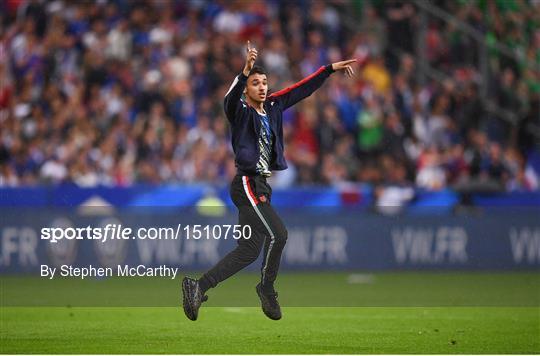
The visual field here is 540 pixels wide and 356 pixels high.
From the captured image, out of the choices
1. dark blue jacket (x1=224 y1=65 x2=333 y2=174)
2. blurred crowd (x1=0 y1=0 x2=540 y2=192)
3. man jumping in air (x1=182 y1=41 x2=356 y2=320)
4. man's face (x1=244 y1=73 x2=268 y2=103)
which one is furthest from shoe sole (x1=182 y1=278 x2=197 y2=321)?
blurred crowd (x1=0 y1=0 x2=540 y2=192)

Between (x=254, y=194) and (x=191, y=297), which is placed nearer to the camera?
(x=191, y=297)

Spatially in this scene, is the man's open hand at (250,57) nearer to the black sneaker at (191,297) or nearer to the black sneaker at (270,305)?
the black sneaker at (191,297)

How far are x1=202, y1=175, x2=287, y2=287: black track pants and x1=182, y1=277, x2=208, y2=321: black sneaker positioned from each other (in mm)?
139

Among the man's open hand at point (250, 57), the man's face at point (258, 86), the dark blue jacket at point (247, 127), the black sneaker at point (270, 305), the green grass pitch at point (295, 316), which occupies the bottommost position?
the green grass pitch at point (295, 316)

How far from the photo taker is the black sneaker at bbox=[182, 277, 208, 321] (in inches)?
425

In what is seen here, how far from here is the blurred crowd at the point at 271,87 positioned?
22.0m

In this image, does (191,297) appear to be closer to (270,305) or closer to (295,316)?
(270,305)

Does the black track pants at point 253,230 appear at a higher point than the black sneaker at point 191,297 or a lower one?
higher

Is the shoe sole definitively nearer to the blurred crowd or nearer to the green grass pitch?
the green grass pitch

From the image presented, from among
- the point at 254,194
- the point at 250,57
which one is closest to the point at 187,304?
the point at 254,194

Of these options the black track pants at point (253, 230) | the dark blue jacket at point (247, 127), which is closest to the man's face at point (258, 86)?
the dark blue jacket at point (247, 127)

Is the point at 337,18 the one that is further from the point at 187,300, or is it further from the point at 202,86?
the point at 187,300

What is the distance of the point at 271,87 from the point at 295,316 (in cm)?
916

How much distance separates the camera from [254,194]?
11.0 m
